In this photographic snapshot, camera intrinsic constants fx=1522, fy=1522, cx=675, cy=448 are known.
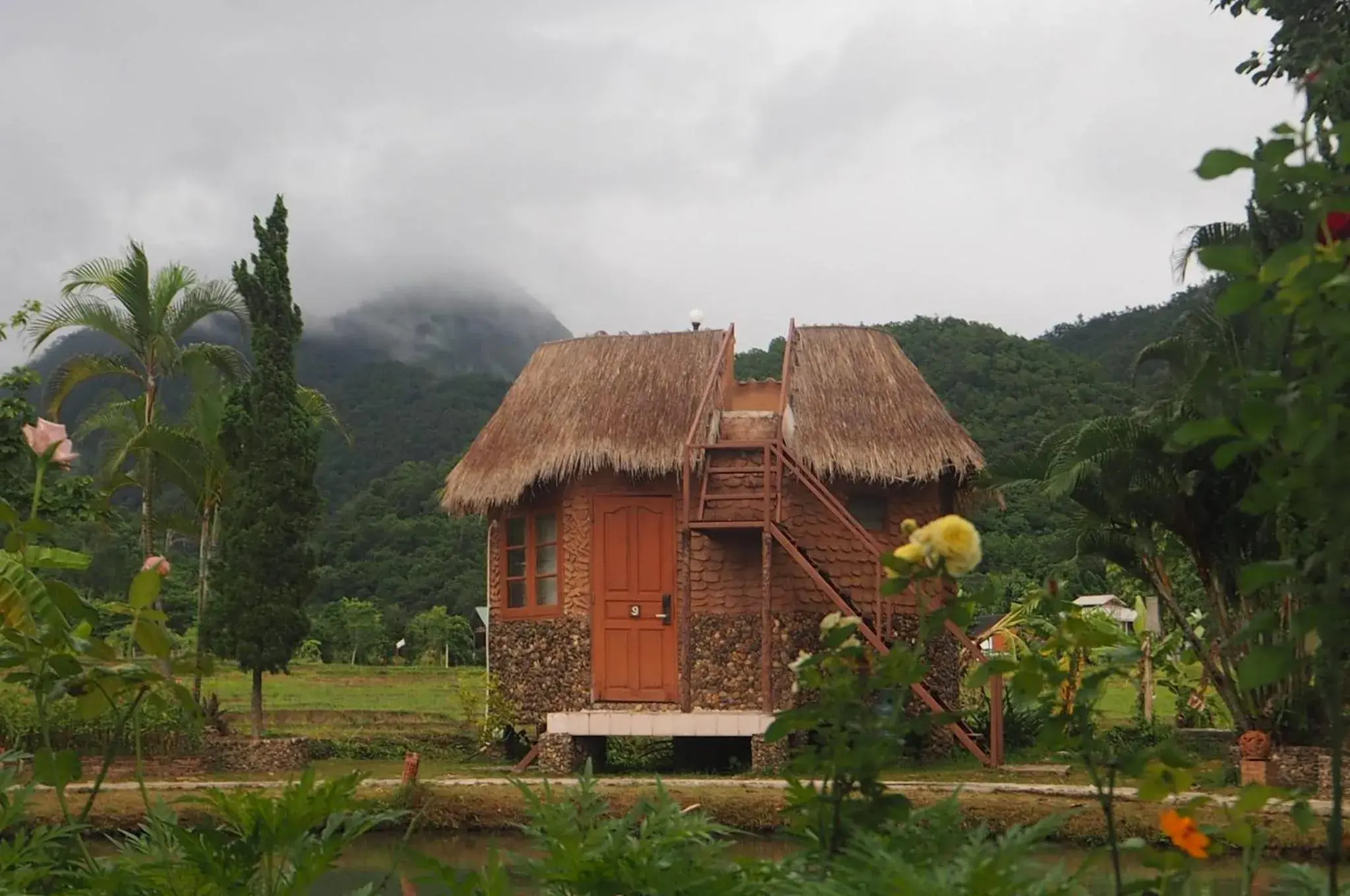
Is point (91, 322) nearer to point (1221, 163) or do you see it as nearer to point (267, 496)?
point (267, 496)

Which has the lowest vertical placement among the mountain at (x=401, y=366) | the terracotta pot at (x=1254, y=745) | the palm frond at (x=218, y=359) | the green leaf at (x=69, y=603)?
the terracotta pot at (x=1254, y=745)

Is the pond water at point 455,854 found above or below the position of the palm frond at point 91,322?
below

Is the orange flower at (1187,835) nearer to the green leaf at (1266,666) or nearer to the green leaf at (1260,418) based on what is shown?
the green leaf at (1266,666)

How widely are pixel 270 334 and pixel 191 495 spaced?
2.99m

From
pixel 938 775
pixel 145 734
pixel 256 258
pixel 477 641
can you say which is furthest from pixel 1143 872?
pixel 477 641

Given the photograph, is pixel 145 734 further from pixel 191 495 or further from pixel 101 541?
pixel 101 541

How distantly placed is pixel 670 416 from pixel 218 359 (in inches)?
242

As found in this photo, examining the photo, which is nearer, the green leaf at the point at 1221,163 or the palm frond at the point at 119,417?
the green leaf at the point at 1221,163

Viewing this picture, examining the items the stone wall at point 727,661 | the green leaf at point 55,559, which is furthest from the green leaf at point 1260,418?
the stone wall at point 727,661

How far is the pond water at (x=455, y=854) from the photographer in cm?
737

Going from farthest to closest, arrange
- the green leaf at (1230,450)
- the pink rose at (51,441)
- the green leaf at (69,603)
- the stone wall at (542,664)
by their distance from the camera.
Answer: the stone wall at (542,664)
the pink rose at (51,441)
the green leaf at (69,603)
the green leaf at (1230,450)

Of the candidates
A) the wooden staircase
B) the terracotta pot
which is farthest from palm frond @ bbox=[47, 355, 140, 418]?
the terracotta pot

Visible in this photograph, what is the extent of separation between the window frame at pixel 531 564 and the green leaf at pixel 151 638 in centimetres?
1188

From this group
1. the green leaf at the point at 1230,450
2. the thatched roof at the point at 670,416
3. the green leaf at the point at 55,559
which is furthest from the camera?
the thatched roof at the point at 670,416
